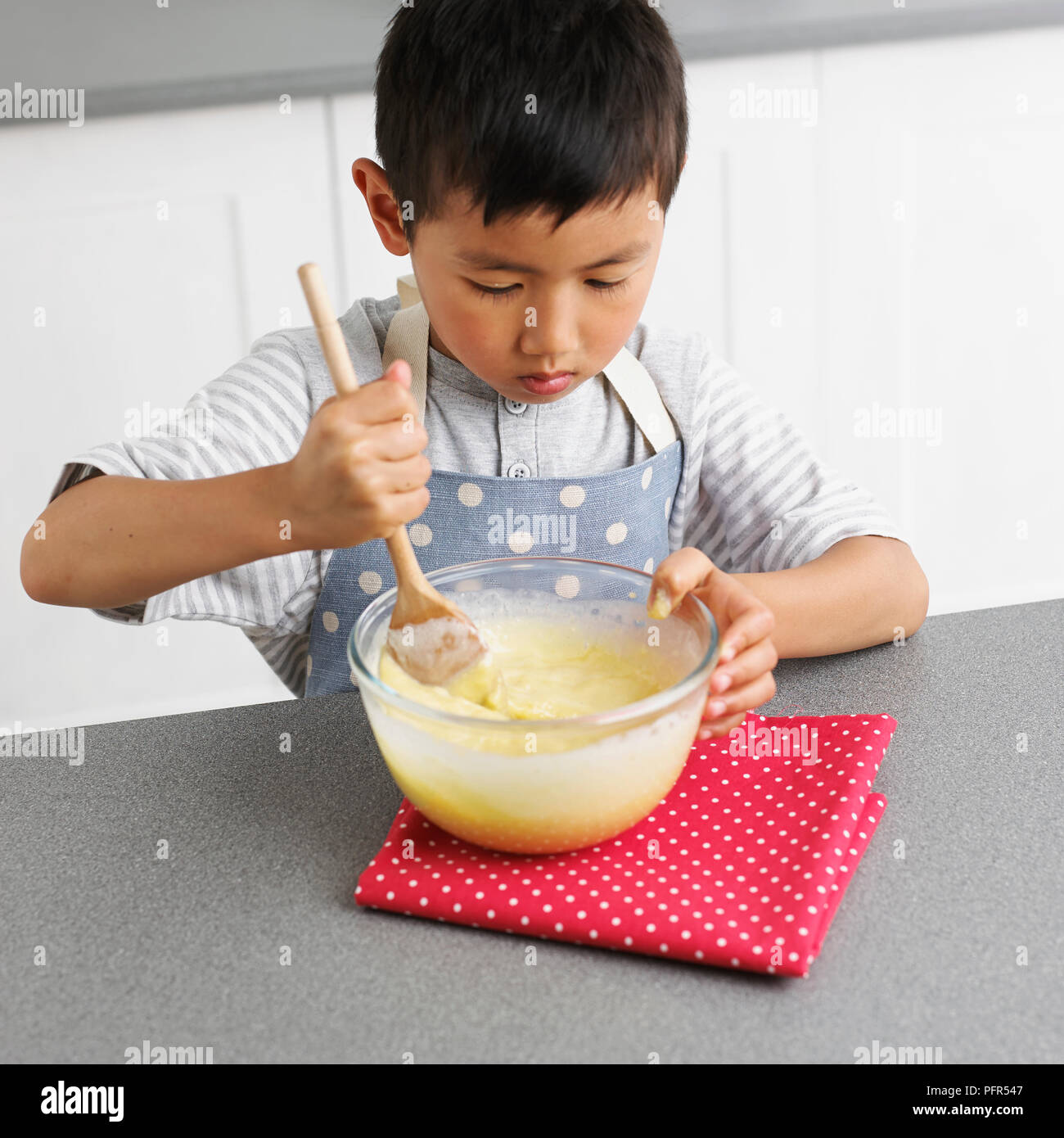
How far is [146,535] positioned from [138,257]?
1.24 m

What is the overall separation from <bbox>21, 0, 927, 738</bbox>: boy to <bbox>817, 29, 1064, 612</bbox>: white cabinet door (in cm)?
108

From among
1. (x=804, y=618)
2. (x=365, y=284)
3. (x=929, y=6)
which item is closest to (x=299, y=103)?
(x=365, y=284)

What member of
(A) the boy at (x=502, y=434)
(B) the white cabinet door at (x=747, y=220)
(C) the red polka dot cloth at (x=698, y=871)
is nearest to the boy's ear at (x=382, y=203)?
(A) the boy at (x=502, y=434)

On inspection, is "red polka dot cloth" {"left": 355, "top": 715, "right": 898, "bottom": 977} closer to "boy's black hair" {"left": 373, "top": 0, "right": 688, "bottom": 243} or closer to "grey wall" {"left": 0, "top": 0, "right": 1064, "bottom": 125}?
"boy's black hair" {"left": 373, "top": 0, "right": 688, "bottom": 243}

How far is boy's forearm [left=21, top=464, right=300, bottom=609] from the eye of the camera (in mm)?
793

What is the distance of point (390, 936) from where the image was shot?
643 mm

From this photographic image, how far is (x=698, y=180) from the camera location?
2049 millimetres

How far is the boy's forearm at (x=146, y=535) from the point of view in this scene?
79cm

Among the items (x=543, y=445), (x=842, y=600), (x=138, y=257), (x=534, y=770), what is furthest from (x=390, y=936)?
(x=138, y=257)

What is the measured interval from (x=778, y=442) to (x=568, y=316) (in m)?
0.36

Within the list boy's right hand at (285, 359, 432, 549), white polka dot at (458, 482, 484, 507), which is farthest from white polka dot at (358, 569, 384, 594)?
boy's right hand at (285, 359, 432, 549)

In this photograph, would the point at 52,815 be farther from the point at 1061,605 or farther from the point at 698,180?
the point at 698,180

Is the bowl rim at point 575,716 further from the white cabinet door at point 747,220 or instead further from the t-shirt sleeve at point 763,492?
the white cabinet door at point 747,220

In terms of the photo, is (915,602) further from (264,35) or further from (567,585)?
(264,35)
